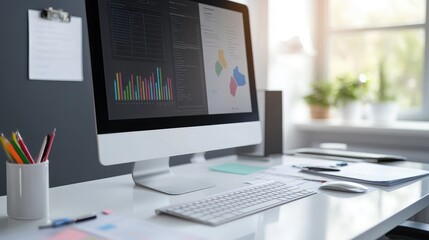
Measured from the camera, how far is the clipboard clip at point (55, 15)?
4.93 ft

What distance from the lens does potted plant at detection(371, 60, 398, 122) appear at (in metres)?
2.87

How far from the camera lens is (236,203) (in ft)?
3.14

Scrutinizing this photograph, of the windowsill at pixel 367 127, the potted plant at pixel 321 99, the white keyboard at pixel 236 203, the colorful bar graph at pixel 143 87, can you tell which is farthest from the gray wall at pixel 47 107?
the potted plant at pixel 321 99

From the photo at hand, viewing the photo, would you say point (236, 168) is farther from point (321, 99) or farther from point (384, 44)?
point (384, 44)

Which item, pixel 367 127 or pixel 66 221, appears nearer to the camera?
pixel 66 221

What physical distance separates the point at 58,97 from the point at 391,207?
1.10m

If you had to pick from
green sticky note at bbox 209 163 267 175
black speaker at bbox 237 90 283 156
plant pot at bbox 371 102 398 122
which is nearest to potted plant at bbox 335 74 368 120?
plant pot at bbox 371 102 398 122

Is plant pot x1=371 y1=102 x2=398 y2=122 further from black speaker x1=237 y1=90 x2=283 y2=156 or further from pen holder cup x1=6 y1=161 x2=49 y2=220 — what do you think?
pen holder cup x1=6 y1=161 x2=49 y2=220

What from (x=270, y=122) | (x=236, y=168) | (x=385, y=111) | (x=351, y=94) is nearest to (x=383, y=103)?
(x=385, y=111)

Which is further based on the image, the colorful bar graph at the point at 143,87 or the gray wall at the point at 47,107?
the gray wall at the point at 47,107

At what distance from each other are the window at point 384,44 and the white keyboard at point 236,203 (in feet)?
6.85

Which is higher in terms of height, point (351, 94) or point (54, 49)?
point (54, 49)

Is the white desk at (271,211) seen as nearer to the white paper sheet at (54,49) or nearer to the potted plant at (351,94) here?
the white paper sheet at (54,49)

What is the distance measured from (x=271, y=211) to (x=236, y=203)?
0.08m
